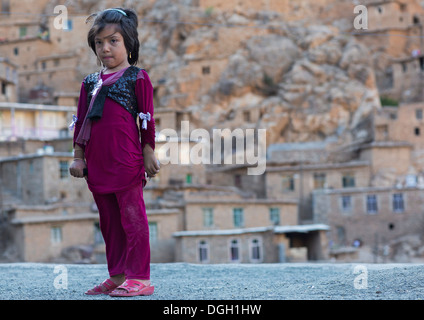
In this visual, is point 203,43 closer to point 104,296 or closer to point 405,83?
point 405,83

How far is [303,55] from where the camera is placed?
49.2 meters

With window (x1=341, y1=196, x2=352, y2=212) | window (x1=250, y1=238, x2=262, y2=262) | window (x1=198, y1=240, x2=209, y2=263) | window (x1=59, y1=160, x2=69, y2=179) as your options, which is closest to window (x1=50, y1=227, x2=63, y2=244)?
window (x1=59, y1=160, x2=69, y2=179)

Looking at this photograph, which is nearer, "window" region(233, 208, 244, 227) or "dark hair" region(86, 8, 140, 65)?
"dark hair" region(86, 8, 140, 65)

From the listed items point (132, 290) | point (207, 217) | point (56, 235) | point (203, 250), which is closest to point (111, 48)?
point (132, 290)

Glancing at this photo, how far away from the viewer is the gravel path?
523 cm

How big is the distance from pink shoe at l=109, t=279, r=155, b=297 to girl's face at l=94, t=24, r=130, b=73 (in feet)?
6.67

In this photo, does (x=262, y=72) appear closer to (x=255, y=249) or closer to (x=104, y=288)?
(x=255, y=249)

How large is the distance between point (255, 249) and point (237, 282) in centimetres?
2241

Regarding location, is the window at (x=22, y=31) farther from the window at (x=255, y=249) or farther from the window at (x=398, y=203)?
the window at (x=398, y=203)

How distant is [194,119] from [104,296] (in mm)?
40322

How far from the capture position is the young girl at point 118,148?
576 cm

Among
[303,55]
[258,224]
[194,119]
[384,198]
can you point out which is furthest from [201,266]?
[303,55]

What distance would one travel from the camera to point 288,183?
38375mm

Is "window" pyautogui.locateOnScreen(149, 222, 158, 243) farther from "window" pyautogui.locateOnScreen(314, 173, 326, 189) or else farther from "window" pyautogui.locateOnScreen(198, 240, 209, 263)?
"window" pyautogui.locateOnScreen(314, 173, 326, 189)
